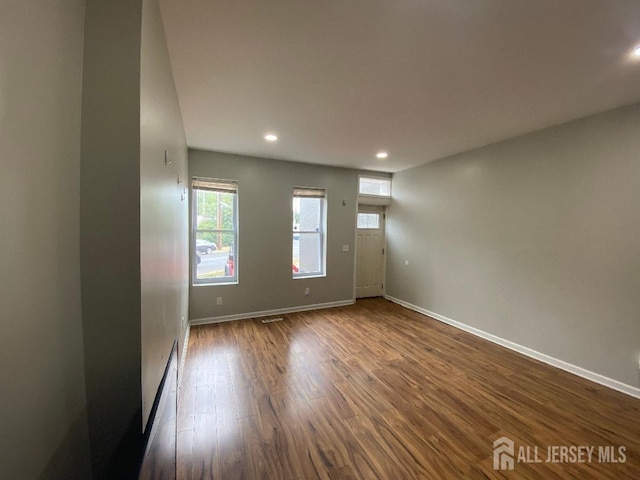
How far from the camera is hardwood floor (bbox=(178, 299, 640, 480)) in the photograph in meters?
1.59

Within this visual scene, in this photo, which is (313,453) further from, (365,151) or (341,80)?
(365,151)

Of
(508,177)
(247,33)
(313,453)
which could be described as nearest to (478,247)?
(508,177)

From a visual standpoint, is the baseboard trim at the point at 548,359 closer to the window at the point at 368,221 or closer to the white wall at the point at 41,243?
the window at the point at 368,221

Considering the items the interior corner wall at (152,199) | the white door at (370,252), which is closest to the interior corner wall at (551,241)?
the white door at (370,252)

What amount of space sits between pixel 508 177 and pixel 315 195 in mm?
2893

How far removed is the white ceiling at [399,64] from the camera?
1.37m

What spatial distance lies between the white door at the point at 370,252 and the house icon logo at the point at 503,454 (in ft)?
11.9

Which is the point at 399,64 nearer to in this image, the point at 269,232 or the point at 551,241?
the point at 551,241

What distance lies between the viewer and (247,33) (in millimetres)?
1543

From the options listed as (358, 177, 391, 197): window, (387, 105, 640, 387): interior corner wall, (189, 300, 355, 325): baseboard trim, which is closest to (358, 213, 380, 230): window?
(358, 177, 391, 197): window

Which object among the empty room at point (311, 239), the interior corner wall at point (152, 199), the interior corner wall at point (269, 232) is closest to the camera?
the empty room at point (311, 239)

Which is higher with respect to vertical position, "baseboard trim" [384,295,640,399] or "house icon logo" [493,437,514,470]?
"baseboard trim" [384,295,640,399]

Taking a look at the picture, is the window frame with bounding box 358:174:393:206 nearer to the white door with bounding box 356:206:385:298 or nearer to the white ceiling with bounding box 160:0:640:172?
the white door with bounding box 356:206:385:298

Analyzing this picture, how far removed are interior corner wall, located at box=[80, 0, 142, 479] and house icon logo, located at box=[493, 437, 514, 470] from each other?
2.06 m
